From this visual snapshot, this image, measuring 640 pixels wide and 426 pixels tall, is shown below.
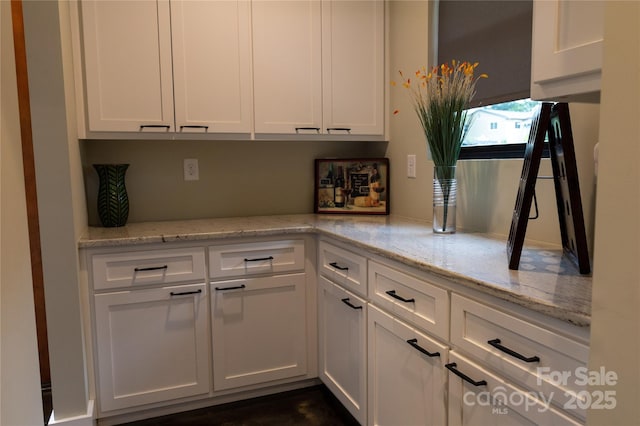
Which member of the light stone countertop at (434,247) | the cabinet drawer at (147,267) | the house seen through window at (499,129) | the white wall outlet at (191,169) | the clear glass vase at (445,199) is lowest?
the cabinet drawer at (147,267)

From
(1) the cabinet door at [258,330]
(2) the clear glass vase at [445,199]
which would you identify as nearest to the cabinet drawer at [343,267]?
(1) the cabinet door at [258,330]

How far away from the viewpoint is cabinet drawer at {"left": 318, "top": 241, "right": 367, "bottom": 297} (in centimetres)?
A: 191

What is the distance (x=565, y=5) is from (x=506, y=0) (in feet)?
3.29

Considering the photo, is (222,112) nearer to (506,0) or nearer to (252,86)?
(252,86)

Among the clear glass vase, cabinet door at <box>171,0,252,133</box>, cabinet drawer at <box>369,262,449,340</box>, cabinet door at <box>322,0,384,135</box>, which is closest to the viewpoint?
cabinet drawer at <box>369,262,449,340</box>

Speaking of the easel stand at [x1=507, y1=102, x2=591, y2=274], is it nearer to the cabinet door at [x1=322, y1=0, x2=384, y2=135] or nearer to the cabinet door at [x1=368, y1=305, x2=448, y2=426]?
the cabinet door at [x1=368, y1=305, x2=448, y2=426]

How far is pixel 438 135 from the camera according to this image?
1.98m

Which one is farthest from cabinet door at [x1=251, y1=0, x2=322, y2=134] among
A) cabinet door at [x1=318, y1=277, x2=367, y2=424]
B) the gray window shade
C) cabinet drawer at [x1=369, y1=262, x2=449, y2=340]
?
cabinet drawer at [x1=369, y1=262, x2=449, y2=340]

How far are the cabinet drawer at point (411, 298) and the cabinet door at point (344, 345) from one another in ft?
0.49

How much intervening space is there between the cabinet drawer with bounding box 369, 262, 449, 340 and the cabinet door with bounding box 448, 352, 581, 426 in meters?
0.11

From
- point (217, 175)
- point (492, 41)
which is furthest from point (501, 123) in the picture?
point (217, 175)

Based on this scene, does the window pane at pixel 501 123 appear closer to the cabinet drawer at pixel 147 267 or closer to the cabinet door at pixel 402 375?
the cabinet door at pixel 402 375

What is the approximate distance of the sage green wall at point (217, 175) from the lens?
102 inches

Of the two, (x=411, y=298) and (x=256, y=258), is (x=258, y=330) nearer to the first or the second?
(x=256, y=258)
